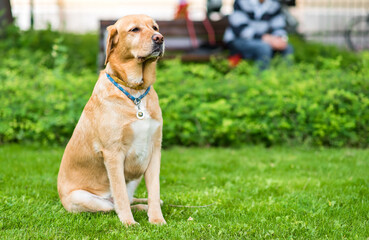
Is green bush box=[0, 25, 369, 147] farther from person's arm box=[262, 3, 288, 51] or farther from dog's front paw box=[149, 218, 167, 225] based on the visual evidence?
dog's front paw box=[149, 218, 167, 225]

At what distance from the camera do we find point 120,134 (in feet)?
10.0

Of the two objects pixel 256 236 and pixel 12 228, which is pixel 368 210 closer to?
pixel 256 236

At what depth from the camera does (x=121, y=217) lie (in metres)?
3.10

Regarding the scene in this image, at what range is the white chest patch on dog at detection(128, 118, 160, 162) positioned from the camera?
10.1 ft

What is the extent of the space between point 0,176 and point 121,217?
1.82 meters

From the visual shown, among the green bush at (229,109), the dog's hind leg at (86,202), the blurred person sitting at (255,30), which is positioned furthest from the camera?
the blurred person sitting at (255,30)

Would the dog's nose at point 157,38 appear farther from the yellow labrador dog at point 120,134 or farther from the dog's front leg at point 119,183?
the dog's front leg at point 119,183

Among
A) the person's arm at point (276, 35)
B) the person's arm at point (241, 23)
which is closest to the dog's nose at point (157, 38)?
the person's arm at point (241, 23)

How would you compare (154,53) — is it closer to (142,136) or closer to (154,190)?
(142,136)

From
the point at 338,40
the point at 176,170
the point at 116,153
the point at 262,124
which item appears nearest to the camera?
the point at 116,153

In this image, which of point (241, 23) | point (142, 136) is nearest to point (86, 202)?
point (142, 136)

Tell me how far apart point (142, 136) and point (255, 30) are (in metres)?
5.31

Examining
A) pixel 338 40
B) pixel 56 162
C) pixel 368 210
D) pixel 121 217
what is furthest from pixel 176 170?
pixel 338 40

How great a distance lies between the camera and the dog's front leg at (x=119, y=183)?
10.1 feet
